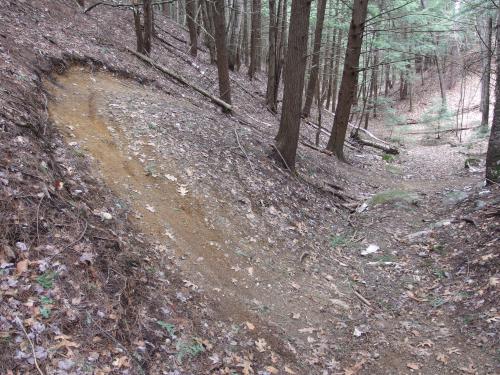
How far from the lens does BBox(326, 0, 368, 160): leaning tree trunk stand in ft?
40.7

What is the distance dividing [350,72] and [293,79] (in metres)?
4.21

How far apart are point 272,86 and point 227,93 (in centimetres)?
512

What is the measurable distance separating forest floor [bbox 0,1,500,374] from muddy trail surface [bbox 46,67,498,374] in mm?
33

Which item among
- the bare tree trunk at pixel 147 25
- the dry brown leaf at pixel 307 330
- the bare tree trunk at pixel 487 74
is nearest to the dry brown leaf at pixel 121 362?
the dry brown leaf at pixel 307 330

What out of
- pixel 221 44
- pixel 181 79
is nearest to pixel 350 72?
pixel 221 44

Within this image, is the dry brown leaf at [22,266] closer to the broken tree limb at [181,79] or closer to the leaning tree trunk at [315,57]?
the broken tree limb at [181,79]

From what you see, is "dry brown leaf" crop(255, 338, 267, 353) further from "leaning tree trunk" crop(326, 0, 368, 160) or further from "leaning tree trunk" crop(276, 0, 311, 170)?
"leaning tree trunk" crop(326, 0, 368, 160)

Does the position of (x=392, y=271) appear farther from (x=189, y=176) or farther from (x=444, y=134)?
(x=444, y=134)

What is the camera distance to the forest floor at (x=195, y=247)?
410 cm

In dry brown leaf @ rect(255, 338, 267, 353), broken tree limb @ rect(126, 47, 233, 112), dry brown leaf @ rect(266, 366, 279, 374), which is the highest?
broken tree limb @ rect(126, 47, 233, 112)

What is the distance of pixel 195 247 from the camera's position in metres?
6.21

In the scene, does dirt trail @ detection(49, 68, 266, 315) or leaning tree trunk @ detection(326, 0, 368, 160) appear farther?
leaning tree trunk @ detection(326, 0, 368, 160)

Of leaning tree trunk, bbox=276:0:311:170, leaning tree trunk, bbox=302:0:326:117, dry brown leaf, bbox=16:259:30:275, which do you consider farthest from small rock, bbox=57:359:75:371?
leaning tree trunk, bbox=302:0:326:117

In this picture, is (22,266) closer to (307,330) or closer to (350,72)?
(307,330)
